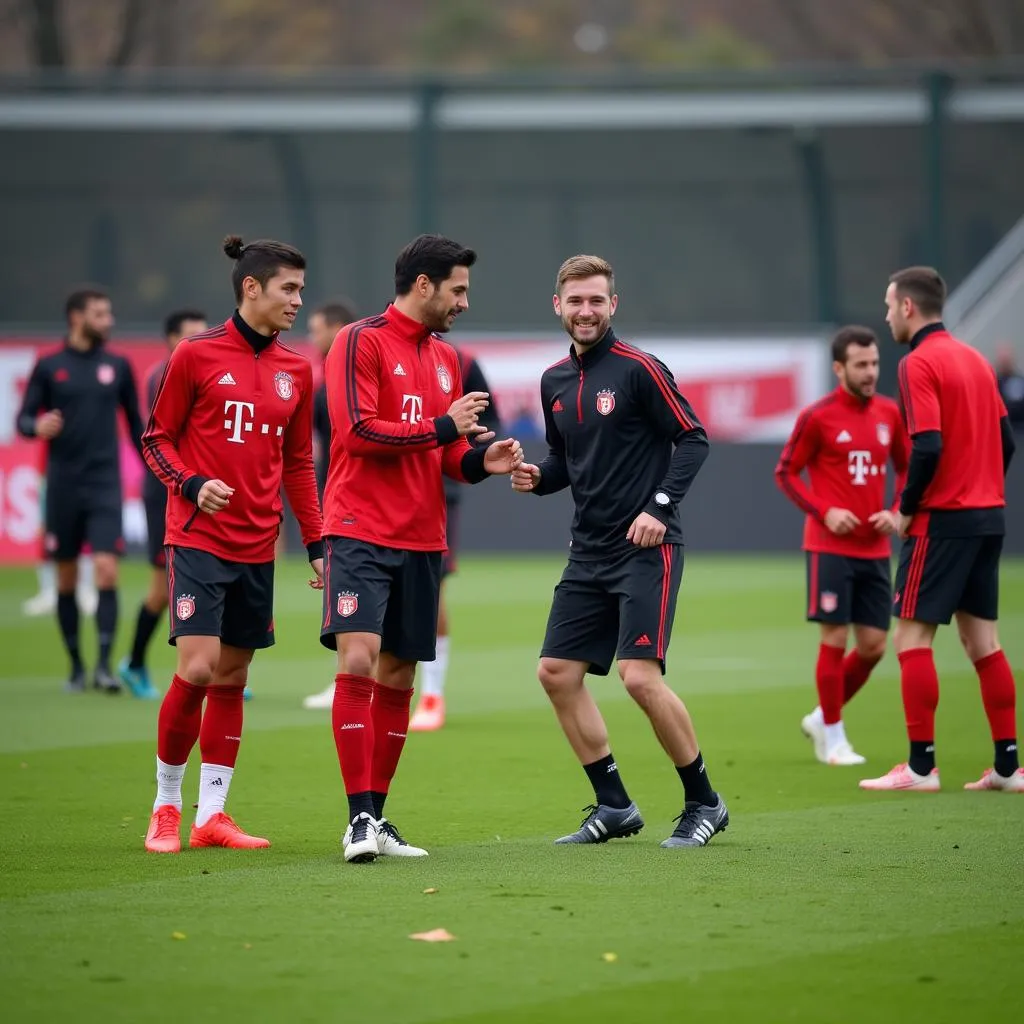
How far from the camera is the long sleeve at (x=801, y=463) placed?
33.6ft

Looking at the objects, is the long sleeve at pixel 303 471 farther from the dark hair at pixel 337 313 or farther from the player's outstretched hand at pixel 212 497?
the dark hair at pixel 337 313

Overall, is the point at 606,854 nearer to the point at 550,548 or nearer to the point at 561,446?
the point at 561,446

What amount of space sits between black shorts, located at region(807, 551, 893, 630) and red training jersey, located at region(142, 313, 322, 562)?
136 inches

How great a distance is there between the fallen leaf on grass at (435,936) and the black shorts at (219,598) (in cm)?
202

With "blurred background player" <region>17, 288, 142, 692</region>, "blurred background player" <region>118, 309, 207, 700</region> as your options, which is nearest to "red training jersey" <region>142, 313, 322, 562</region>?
"blurred background player" <region>118, 309, 207, 700</region>

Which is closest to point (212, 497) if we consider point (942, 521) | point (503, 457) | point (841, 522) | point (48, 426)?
point (503, 457)

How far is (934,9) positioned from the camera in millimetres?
46031

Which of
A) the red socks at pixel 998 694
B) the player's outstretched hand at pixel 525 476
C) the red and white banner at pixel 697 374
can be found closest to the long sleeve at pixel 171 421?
the player's outstretched hand at pixel 525 476

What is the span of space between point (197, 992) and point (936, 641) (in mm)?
11953

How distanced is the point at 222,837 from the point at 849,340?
14.6 ft

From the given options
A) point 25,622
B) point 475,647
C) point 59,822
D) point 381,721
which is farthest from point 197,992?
point 25,622

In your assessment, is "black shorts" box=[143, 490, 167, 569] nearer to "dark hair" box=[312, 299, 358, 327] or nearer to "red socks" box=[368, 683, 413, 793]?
"dark hair" box=[312, 299, 358, 327]

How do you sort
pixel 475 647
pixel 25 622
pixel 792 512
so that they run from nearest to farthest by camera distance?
pixel 475 647 → pixel 25 622 → pixel 792 512

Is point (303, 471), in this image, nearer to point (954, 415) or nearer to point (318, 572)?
point (318, 572)
